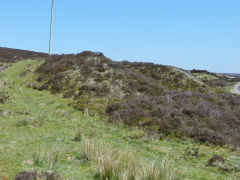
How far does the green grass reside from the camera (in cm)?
580

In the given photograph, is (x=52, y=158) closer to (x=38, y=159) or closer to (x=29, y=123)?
(x=38, y=159)

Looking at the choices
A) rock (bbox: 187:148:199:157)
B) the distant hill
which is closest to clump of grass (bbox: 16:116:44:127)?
the distant hill

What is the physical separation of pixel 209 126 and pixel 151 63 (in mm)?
23542

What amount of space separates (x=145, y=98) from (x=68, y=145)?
8196 millimetres

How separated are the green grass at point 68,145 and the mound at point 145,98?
1084 millimetres

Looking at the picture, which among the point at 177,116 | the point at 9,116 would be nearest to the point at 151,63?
the point at 177,116

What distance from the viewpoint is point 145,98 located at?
15125 millimetres

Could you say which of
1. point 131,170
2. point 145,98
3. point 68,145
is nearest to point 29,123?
point 68,145

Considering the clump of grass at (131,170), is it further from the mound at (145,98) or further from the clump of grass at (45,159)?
the mound at (145,98)

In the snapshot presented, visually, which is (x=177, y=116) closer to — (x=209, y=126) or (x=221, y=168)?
(x=209, y=126)

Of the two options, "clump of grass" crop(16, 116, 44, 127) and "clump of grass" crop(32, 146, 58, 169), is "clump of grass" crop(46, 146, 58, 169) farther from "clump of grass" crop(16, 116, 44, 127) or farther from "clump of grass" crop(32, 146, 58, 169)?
"clump of grass" crop(16, 116, 44, 127)

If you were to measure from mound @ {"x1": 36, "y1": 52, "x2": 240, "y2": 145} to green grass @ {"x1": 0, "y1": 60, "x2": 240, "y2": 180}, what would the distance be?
3.56 ft

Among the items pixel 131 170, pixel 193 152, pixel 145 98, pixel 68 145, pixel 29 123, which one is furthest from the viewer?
pixel 145 98

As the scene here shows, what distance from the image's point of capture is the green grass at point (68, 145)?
580 cm
